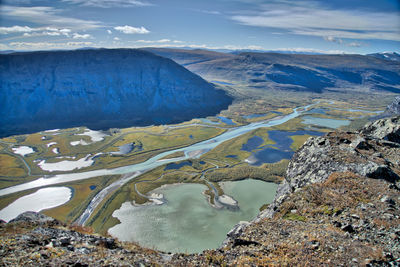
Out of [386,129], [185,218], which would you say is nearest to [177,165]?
[185,218]

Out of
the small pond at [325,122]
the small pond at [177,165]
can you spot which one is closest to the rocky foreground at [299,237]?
the small pond at [177,165]

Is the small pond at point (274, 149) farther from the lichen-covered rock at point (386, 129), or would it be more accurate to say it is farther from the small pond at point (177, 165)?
the lichen-covered rock at point (386, 129)

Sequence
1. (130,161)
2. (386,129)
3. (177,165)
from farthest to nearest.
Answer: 1. (130,161)
2. (177,165)
3. (386,129)

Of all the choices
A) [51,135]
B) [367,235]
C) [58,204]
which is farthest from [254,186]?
[51,135]

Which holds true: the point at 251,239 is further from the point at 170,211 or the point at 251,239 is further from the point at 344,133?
the point at 170,211

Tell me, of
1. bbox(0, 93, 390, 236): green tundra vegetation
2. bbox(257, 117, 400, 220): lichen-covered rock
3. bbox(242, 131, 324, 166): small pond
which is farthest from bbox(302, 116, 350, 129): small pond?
bbox(257, 117, 400, 220): lichen-covered rock

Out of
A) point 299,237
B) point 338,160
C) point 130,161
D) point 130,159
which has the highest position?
point 338,160

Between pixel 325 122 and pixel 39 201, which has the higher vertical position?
pixel 325 122

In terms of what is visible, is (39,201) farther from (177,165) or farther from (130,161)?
(177,165)
